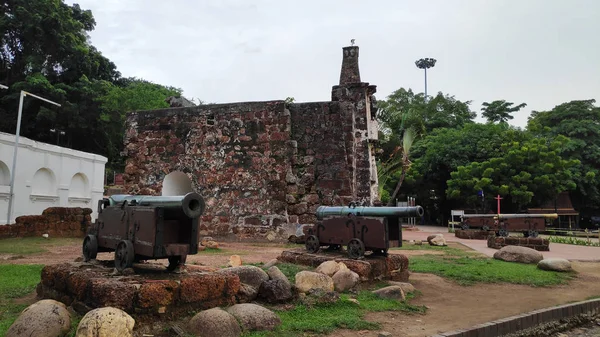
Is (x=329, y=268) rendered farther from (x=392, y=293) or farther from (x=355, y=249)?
(x=392, y=293)

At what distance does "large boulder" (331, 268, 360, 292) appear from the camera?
6254 millimetres

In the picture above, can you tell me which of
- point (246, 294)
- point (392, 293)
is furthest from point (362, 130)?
point (246, 294)

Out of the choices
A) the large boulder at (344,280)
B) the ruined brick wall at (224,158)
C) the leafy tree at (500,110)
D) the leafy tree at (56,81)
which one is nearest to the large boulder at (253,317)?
the large boulder at (344,280)

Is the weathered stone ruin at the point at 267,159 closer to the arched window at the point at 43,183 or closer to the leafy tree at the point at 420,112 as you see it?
the arched window at the point at 43,183

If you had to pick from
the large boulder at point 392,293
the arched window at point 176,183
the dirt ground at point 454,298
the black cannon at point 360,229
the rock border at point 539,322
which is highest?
the arched window at point 176,183

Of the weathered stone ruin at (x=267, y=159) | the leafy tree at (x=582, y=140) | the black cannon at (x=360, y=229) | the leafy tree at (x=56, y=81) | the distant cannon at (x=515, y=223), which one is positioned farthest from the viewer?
the leafy tree at (x=582, y=140)

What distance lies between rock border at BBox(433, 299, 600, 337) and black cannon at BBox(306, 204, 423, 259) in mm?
1995

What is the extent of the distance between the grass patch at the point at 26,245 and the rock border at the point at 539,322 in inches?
371

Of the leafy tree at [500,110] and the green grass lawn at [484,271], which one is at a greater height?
the leafy tree at [500,110]

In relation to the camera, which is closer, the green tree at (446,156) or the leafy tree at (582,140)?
the leafy tree at (582,140)

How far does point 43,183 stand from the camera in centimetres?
2003

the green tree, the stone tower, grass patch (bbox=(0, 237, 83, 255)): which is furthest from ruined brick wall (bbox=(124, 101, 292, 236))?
the green tree

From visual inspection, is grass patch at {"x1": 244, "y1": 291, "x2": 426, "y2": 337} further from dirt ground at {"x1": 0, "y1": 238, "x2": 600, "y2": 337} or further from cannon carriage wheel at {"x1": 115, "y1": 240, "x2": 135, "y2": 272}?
cannon carriage wheel at {"x1": 115, "y1": 240, "x2": 135, "y2": 272}

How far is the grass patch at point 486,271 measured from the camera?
8.03 metres
